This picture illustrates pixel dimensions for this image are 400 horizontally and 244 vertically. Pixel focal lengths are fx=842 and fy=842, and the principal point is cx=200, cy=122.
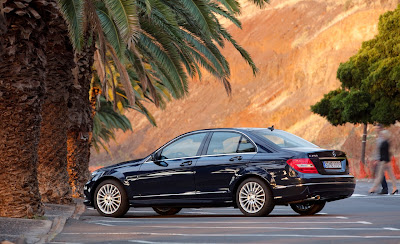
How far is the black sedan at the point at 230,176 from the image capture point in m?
14.0

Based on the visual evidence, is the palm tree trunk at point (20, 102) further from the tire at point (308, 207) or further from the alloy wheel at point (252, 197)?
the tire at point (308, 207)

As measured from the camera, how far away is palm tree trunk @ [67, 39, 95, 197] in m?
20.4

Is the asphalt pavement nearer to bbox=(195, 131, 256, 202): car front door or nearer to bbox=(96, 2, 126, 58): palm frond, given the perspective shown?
bbox=(195, 131, 256, 202): car front door

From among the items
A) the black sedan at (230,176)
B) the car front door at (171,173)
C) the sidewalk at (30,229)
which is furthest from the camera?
the car front door at (171,173)

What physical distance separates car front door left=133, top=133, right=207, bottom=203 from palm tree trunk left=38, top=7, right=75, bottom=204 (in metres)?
3.25

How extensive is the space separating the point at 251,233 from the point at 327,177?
127 inches

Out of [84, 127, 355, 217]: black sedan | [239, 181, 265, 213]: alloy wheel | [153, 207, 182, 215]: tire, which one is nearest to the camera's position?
[84, 127, 355, 217]: black sedan

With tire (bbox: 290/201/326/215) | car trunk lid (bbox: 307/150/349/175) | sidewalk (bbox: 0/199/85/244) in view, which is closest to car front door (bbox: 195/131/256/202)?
car trunk lid (bbox: 307/150/349/175)

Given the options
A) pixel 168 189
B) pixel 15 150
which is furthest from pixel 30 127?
pixel 168 189

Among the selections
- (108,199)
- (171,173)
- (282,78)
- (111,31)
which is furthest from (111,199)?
(282,78)

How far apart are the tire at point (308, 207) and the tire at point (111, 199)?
10.1 ft

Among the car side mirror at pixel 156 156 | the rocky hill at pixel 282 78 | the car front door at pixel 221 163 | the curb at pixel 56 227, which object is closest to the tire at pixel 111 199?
the curb at pixel 56 227

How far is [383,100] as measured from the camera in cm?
4769

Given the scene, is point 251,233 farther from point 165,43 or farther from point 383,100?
point 383,100
